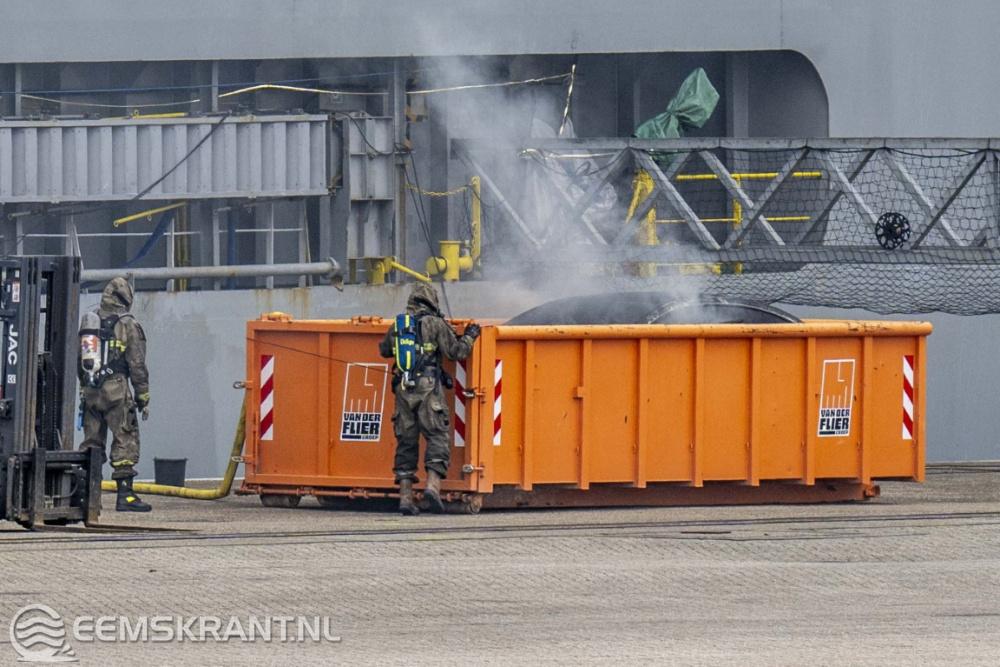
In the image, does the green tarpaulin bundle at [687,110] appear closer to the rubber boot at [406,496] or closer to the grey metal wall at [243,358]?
the grey metal wall at [243,358]

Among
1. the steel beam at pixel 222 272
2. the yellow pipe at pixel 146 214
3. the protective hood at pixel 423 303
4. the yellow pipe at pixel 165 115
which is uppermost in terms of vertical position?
the yellow pipe at pixel 165 115

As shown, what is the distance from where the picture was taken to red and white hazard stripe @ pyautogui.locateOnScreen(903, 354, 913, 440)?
14945 millimetres

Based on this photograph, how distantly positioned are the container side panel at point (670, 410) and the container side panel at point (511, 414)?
105 centimetres

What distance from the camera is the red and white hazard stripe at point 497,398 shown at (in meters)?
13.9

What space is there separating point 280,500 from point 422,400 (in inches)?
71.7

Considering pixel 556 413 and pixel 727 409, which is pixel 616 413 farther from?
pixel 727 409

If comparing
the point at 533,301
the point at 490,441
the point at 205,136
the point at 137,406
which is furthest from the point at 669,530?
the point at 205,136

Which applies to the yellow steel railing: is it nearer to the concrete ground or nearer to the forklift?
the concrete ground

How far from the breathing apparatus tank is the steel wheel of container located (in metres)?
1.67

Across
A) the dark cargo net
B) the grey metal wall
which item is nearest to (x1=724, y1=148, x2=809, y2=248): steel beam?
the dark cargo net

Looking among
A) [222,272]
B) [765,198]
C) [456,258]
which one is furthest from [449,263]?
[765,198]

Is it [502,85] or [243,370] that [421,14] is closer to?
[502,85]

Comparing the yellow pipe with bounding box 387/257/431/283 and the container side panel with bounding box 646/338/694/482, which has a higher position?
the yellow pipe with bounding box 387/257/431/283

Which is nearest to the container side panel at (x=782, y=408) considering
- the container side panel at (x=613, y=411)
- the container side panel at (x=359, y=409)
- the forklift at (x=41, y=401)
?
the container side panel at (x=613, y=411)
